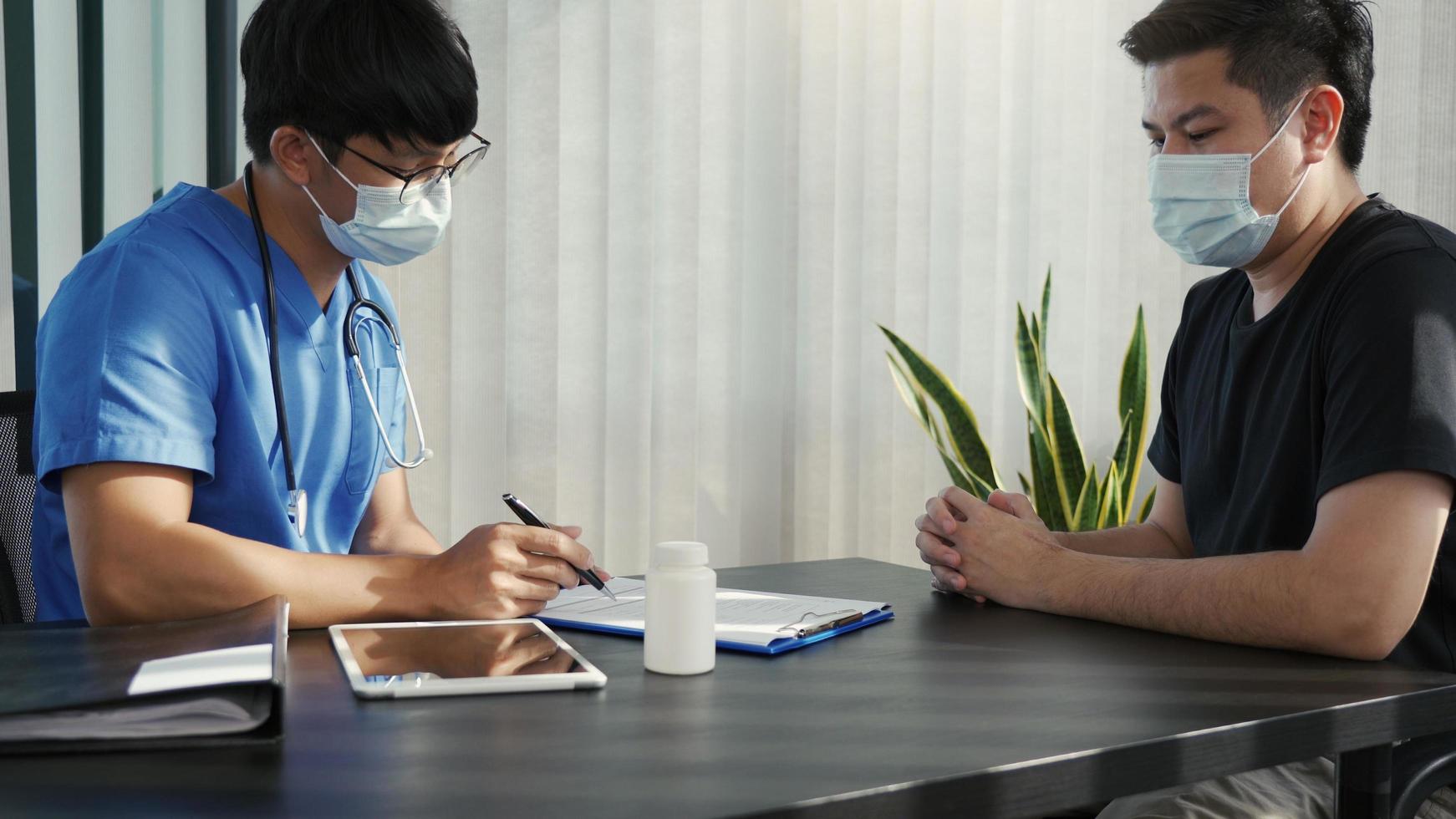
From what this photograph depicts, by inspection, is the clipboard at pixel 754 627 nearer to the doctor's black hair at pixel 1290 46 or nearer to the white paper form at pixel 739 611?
the white paper form at pixel 739 611

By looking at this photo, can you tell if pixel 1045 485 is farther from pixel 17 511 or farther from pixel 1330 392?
pixel 17 511

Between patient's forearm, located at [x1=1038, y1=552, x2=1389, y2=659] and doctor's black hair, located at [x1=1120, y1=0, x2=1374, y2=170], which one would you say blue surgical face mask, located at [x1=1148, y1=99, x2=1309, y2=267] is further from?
patient's forearm, located at [x1=1038, y1=552, x2=1389, y2=659]

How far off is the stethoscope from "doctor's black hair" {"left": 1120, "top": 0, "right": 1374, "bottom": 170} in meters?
1.12

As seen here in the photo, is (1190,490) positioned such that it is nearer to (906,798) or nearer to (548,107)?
(906,798)

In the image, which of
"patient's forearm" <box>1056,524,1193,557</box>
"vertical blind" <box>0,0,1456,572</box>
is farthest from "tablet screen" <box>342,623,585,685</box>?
Answer: "vertical blind" <box>0,0,1456,572</box>

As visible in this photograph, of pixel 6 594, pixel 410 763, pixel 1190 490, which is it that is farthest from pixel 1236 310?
pixel 6 594

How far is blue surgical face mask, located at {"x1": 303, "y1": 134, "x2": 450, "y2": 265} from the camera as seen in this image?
4.74 ft

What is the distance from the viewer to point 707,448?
9.95 feet

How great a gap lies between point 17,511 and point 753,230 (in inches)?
79.0

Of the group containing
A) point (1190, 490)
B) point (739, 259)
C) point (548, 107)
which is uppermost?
point (548, 107)

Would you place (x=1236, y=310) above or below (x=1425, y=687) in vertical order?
above

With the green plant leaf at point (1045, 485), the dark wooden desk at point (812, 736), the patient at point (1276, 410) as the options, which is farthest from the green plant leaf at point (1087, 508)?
the dark wooden desk at point (812, 736)

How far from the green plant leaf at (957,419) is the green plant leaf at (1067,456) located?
0.15 metres

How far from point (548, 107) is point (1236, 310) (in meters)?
1.75
